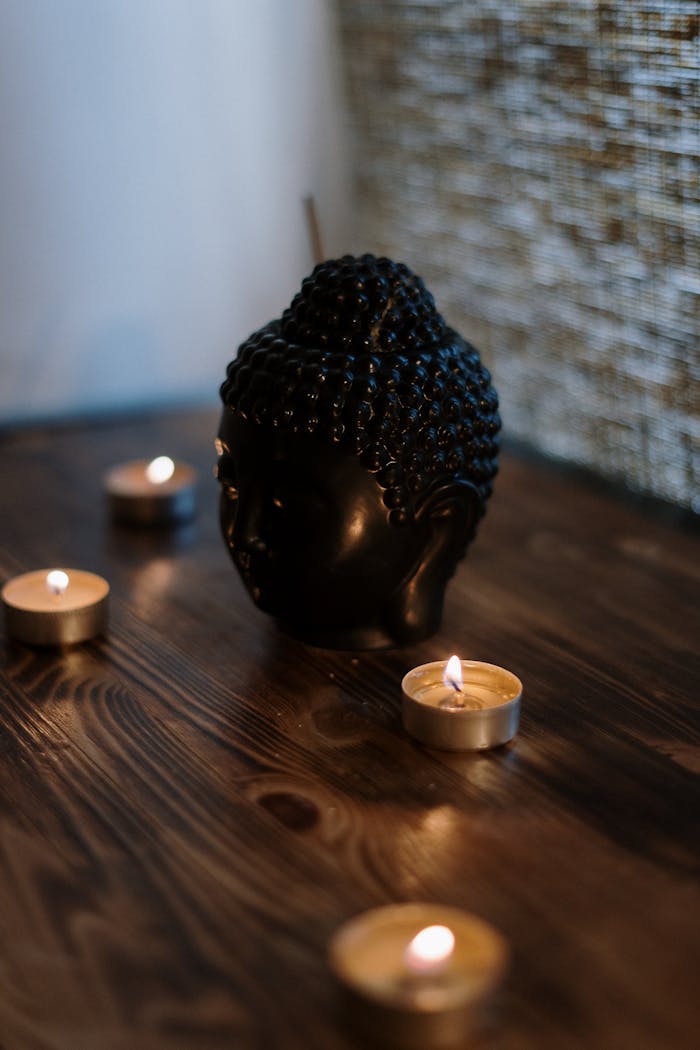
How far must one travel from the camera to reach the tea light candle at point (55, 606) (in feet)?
3.82

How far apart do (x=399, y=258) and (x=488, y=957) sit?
1.42m

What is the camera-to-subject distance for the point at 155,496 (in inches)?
58.2

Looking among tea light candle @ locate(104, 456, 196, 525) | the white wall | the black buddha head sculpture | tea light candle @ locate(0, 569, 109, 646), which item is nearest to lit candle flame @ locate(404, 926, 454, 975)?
the black buddha head sculpture

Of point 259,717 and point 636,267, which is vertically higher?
point 636,267

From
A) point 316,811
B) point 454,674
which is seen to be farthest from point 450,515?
point 316,811

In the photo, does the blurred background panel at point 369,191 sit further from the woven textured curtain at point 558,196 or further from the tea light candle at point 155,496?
the tea light candle at point 155,496

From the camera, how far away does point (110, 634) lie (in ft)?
3.97

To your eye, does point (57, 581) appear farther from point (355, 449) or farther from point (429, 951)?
point (429, 951)

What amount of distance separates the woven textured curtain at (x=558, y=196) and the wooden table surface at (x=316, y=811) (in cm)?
25

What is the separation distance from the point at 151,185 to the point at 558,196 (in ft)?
2.12

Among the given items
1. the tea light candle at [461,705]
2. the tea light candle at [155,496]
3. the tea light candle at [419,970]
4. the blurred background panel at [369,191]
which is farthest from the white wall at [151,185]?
the tea light candle at [419,970]

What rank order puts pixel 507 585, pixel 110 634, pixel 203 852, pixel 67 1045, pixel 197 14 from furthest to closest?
pixel 197 14, pixel 507 585, pixel 110 634, pixel 203 852, pixel 67 1045

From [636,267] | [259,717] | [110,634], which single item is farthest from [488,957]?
[636,267]

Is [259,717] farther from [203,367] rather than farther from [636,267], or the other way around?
[203,367]
